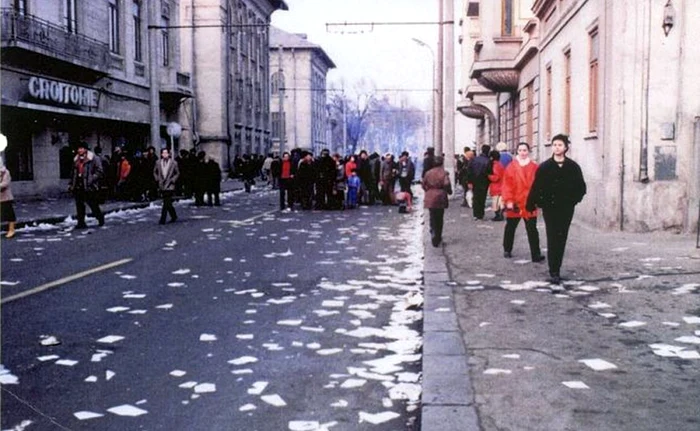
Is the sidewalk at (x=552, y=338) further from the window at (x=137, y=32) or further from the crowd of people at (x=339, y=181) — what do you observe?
the window at (x=137, y=32)

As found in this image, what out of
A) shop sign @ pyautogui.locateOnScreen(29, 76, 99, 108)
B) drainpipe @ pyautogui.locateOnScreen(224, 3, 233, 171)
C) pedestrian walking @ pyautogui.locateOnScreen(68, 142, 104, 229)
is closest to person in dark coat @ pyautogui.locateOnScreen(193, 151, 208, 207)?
shop sign @ pyautogui.locateOnScreen(29, 76, 99, 108)

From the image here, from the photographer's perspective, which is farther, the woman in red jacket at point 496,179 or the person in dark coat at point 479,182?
the person in dark coat at point 479,182

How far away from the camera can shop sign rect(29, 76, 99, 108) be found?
26.9 metres

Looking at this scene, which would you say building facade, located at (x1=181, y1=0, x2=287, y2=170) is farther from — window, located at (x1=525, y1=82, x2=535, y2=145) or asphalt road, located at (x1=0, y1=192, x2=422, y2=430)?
asphalt road, located at (x1=0, y1=192, x2=422, y2=430)

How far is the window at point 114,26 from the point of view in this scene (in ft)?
115

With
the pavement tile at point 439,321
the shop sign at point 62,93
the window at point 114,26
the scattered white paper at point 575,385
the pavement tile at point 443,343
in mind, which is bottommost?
the scattered white paper at point 575,385

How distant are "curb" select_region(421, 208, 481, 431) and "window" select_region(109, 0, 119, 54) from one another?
1174 inches

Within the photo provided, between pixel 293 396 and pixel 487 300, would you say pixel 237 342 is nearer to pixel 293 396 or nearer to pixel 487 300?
pixel 293 396

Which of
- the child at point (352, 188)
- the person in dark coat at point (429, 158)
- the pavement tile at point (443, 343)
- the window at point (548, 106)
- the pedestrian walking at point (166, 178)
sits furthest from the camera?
the child at point (352, 188)

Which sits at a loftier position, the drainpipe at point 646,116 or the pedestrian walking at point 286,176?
the drainpipe at point 646,116

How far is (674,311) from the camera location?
24.3 ft

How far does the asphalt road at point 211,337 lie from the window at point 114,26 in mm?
23563

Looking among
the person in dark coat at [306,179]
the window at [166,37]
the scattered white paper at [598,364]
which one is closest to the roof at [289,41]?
the window at [166,37]

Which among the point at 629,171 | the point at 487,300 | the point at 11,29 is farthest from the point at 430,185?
the point at 11,29
